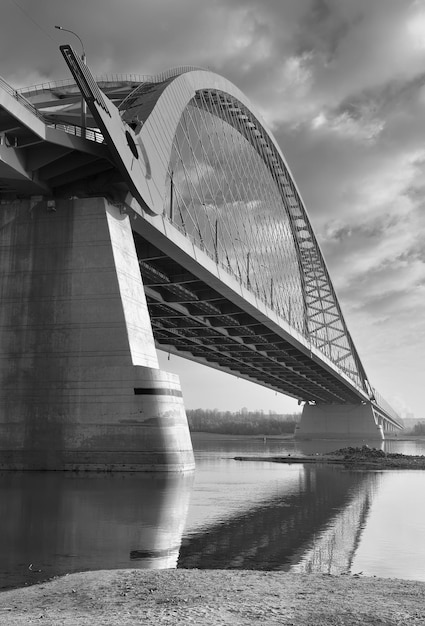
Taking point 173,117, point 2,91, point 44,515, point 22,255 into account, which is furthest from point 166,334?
point 44,515

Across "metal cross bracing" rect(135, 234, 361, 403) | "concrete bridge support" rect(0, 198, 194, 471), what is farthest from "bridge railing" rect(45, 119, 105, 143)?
"metal cross bracing" rect(135, 234, 361, 403)

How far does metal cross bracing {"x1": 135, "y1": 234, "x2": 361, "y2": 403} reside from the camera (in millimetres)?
42219

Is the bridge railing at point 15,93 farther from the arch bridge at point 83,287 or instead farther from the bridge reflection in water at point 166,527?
the bridge reflection in water at point 166,527

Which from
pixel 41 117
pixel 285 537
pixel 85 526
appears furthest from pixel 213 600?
pixel 41 117

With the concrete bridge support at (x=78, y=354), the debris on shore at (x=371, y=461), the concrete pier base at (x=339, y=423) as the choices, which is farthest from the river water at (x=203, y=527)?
the concrete pier base at (x=339, y=423)

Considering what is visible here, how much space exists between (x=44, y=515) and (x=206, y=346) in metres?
56.8

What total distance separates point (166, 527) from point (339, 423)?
120 metres

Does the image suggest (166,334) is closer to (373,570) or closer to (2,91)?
(2,91)

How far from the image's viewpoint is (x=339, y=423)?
12694 cm

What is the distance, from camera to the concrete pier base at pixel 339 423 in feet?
392

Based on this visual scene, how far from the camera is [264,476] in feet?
87.7

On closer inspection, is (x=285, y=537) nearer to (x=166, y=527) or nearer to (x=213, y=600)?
(x=166, y=527)

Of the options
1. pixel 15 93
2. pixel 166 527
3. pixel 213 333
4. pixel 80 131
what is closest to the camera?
pixel 166 527

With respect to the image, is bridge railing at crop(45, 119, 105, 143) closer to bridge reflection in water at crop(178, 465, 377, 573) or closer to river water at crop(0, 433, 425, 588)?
river water at crop(0, 433, 425, 588)
